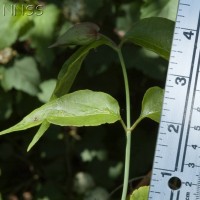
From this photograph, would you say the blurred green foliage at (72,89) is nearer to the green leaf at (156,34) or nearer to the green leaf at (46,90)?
the green leaf at (46,90)

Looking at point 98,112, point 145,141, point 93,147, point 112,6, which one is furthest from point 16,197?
point 98,112

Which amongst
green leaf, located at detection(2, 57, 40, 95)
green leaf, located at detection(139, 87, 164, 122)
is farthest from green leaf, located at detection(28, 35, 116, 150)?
green leaf, located at detection(2, 57, 40, 95)

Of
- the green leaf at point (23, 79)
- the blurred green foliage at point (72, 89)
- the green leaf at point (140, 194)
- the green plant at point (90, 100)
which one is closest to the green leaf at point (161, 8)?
the blurred green foliage at point (72, 89)

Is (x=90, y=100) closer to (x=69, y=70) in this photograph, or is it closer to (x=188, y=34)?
(x=69, y=70)

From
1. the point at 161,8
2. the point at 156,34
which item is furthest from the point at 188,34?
the point at 161,8

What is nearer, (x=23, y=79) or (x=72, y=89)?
(x=23, y=79)

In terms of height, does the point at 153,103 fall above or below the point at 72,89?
above

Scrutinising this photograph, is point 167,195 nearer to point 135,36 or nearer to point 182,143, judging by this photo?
point 182,143
